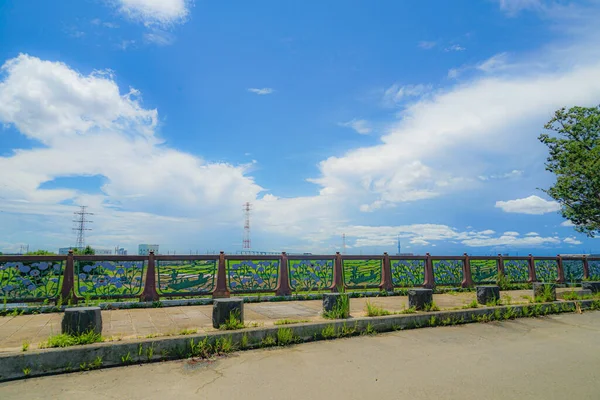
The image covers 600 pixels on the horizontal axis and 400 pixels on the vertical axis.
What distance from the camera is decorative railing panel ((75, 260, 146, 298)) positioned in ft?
30.9

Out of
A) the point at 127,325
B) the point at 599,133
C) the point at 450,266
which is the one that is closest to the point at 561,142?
the point at 599,133

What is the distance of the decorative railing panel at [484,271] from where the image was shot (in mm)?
15328

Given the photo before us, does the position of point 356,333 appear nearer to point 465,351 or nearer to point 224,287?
point 465,351

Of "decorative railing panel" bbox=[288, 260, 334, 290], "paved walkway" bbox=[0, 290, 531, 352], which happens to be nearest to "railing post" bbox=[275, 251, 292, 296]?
"decorative railing panel" bbox=[288, 260, 334, 290]

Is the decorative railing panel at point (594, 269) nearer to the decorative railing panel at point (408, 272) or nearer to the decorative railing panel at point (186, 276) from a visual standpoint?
the decorative railing panel at point (408, 272)

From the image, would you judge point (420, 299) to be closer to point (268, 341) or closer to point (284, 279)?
point (284, 279)

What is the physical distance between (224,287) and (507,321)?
7138mm

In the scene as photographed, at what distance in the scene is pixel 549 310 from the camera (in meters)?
10.4

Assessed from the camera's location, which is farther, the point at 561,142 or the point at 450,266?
the point at 561,142

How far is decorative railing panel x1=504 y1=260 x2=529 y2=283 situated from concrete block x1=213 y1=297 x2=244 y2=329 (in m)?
13.4

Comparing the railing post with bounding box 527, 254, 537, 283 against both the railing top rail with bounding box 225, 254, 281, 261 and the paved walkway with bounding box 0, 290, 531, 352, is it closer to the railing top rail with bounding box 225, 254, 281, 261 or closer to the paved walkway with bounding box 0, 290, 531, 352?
the paved walkway with bounding box 0, 290, 531, 352

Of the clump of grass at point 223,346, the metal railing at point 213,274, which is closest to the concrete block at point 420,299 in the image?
the metal railing at point 213,274

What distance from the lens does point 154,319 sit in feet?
26.1

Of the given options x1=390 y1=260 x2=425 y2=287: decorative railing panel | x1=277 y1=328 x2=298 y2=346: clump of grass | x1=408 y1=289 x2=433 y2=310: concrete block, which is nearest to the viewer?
x1=277 y1=328 x2=298 y2=346: clump of grass
